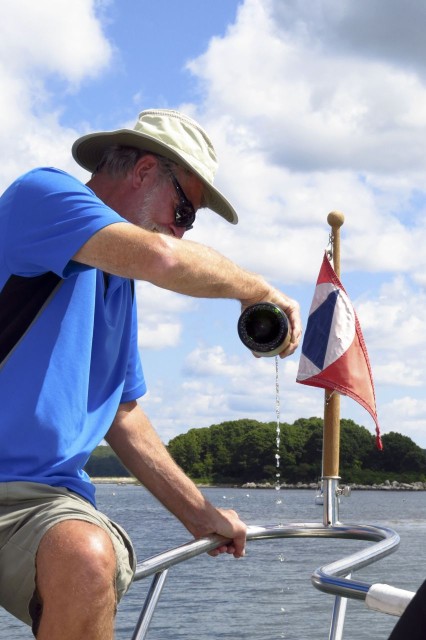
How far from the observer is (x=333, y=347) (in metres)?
5.40

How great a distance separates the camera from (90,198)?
261cm

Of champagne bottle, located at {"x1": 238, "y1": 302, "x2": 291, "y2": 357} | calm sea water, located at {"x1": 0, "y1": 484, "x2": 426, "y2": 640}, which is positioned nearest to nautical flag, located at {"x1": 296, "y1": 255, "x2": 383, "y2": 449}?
champagne bottle, located at {"x1": 238, "y1": 302, "x2": 291, "y2": 357}

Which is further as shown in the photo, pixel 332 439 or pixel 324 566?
pixel 332 439

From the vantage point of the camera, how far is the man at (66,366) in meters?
2.34

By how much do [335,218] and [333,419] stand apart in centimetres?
123

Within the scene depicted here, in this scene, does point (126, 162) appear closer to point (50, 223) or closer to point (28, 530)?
point (50, 223)

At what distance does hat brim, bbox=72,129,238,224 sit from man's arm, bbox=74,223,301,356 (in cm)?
59

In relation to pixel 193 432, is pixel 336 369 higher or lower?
lower

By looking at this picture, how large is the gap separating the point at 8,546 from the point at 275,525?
1.17 m

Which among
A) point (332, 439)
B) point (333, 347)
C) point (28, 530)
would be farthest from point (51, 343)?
point (333, 347)

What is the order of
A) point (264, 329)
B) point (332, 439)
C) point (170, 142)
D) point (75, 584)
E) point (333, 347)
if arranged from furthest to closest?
1. point (333, 347)
2. point (332, 439)
3. point (170, 142)
4. point (264, 329)
5. point (75, 584)

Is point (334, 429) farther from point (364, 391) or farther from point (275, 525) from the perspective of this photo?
point (275, 525)

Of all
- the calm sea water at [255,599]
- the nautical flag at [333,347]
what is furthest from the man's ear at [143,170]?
the calm sea water at [255,599]

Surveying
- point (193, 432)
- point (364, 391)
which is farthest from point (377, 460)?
point (364, 391)
